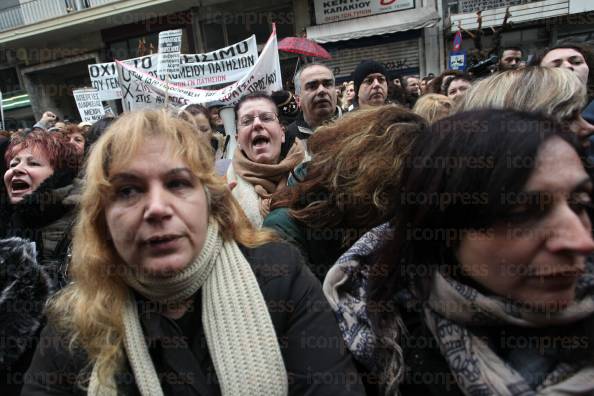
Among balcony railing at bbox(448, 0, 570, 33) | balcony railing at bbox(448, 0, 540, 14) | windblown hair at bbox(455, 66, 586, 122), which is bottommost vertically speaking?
windblown hair at bbox(455, 66, 586, 122)

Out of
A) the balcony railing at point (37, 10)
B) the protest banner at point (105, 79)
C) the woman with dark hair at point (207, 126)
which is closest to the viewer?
the woman with dark hair at point (207, 126)

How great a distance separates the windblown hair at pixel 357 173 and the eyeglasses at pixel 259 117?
1136mm

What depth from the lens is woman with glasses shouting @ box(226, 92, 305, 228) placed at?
8.65 ft

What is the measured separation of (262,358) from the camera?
1229 mm

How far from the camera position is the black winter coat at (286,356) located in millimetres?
1225

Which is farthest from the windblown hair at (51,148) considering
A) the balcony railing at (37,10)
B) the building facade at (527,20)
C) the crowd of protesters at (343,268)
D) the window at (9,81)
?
the window at (9,81)

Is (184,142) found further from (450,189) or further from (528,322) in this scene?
(528,322)

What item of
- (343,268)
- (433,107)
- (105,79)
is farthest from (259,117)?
(105,79)

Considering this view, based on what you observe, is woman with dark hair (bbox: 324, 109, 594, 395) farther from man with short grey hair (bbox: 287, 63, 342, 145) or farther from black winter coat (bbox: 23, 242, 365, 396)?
man with short grey hair (bbox: 287, 63, 342, 145)

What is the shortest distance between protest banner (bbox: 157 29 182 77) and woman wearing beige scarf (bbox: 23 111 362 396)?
386 centimetres

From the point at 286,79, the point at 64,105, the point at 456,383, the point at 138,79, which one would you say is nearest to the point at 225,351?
the point at 456,383

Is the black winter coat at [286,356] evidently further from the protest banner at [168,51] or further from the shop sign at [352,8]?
the shop sign at [352,8]

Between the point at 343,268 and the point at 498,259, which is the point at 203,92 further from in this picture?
→ the point at 498,259

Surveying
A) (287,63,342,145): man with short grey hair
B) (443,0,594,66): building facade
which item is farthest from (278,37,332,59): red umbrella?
(443,0,594,66): building facade
